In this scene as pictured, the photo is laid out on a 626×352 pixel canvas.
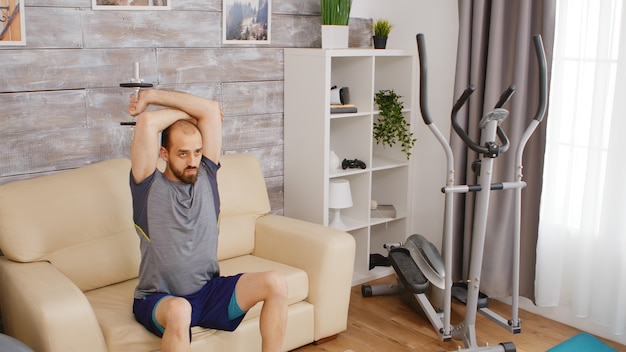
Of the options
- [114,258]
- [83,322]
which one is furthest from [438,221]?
[83,322]

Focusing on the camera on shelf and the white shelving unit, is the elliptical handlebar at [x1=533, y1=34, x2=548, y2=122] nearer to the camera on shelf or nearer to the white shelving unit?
the white shelving unit

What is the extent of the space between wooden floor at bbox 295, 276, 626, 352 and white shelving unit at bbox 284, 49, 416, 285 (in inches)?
16.9

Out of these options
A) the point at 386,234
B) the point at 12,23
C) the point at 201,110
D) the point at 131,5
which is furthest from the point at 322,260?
the point at 12,23

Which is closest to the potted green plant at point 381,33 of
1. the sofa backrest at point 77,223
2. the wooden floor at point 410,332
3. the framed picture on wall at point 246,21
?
the framed picture on wall at point 246,21

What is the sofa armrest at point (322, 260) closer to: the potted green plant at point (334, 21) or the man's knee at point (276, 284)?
the man's knee at point (276, 284)

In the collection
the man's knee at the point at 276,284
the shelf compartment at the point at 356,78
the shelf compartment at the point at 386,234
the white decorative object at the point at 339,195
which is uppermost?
the shelf compartment at the point at 356,78

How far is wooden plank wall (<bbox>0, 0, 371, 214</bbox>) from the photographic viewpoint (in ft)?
10.00

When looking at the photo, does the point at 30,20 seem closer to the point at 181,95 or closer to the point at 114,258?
the point at 181,95

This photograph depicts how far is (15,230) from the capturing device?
2.76 m

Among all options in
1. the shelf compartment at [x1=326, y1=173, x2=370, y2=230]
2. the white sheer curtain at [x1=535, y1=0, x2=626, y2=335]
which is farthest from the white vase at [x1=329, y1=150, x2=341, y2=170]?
the white sheer curtain at [x1=535, y1=0, x2=626, y2=335]

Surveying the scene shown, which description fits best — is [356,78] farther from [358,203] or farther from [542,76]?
[542,76]

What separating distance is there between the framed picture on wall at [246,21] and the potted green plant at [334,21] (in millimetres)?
310

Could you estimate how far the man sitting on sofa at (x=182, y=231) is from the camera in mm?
2633

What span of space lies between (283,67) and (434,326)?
1.65 metres
